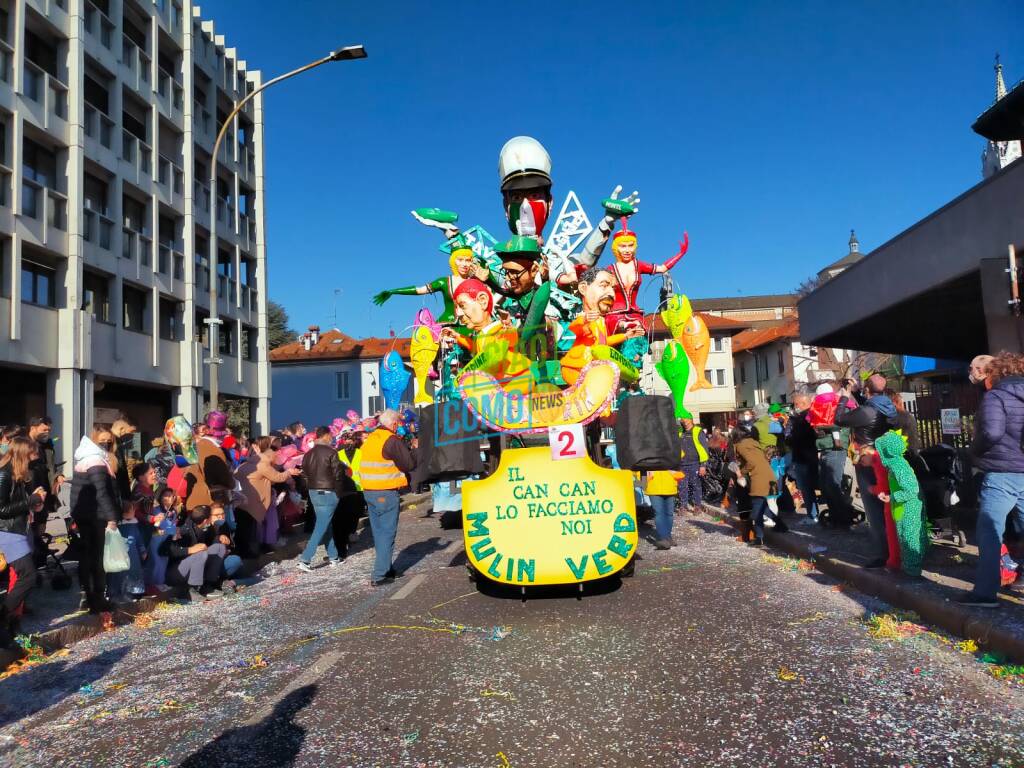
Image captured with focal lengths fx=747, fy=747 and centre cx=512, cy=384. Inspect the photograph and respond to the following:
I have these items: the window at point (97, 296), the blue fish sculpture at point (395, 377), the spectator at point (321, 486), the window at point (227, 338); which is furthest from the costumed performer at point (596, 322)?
the window at point (227, 338)

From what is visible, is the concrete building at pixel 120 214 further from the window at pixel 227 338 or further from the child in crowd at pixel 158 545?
the child in crowd at pixel 158 545

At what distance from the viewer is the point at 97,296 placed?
64.5ft

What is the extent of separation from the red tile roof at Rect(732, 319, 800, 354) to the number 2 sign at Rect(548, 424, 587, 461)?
38.2m

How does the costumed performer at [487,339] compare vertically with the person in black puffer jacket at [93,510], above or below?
above

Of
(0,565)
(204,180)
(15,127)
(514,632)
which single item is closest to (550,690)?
(514,632)

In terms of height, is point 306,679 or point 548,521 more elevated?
point 548,521

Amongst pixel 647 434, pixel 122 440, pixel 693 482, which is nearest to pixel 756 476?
pixel 647 434

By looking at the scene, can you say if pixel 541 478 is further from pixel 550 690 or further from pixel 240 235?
pixel 240 235

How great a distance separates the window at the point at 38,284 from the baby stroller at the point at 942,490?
1759 cm

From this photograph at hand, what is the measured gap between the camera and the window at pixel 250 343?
28.2 m

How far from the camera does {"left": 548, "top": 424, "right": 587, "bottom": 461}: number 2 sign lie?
644 centimetres

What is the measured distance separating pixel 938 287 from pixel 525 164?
21.0 ft

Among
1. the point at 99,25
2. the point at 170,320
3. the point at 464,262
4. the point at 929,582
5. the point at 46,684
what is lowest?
the point at 46,684

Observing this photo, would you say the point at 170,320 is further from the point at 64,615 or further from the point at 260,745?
the point at 260,745
